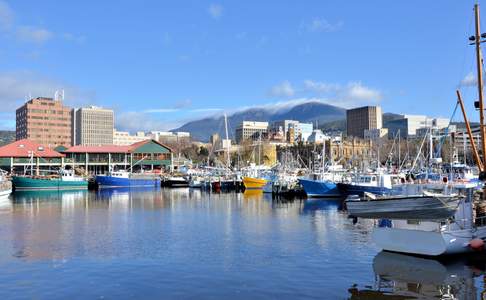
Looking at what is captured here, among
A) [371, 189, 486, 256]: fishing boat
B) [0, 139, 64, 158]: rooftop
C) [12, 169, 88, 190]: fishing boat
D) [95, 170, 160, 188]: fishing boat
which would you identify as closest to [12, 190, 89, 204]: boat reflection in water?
[12, 169, 88, 190]: fishing boat

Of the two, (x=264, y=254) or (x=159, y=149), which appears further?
(x=159, y=149)

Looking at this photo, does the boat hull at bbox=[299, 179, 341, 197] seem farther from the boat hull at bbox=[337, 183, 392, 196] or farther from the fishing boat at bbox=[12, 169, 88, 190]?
the fishing boat at bbox=[12, 169, 88, 190]

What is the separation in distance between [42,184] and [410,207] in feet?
325

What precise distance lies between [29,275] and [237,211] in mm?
36214

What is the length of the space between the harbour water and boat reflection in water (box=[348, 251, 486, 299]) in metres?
0.05

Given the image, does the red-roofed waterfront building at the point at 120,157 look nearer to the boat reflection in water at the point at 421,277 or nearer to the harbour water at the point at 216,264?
the harbour water at the point at 216,264

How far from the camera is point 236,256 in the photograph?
100 ft

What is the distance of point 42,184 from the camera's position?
111562 millimetres

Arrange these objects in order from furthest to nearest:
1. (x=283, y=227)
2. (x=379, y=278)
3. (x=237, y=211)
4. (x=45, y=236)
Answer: (x=237, y=211)
(x=283, y=227)
(x=45, y=236)
(x=379, y=278)

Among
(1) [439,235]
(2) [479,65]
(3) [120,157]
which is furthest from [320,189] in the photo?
(3) [120,157]

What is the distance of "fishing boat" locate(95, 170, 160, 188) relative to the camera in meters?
126

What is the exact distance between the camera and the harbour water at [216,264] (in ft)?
74.6

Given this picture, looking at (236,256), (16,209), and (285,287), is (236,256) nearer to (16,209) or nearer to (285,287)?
(285,287)

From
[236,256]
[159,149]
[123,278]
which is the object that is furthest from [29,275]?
[159,149]
